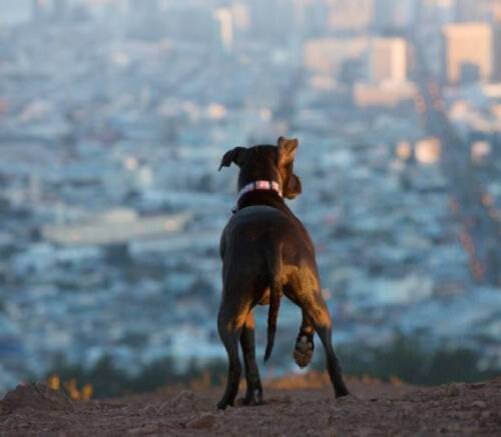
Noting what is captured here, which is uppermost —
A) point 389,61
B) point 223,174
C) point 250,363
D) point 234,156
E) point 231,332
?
point 389,61

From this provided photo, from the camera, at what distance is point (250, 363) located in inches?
274

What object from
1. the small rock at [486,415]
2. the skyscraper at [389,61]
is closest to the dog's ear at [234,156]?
the small rock at [486,415]

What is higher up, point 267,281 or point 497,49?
point 497,49

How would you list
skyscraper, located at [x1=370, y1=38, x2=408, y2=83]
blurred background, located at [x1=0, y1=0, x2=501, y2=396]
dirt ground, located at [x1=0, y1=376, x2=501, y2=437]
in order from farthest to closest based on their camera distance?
skyscraper, located at [x1=370, y1=38, x2=408, y2=83], blurred background, located at [x1=0, y1=0, x2=501, y2=396], dirt ground, located at [x1=0, y1=376, x2=501, y2=437]

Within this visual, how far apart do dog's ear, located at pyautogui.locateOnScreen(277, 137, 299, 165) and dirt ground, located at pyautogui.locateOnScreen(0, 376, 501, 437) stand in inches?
35.1

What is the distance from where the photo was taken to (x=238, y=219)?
6.80 m

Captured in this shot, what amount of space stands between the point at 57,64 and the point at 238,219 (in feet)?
240

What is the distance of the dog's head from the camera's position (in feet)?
23.4

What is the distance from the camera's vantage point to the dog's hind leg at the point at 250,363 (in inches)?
270

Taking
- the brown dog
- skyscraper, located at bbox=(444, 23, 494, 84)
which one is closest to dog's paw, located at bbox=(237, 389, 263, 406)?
the brown dog

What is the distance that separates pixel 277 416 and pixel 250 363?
64cm

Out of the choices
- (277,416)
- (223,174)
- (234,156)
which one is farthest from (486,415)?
(223,174)

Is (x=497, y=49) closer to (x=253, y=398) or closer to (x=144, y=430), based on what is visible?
(x=253, y=398)

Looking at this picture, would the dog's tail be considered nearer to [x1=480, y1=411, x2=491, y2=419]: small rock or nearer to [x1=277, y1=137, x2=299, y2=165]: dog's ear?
→ [x1=277, y1=137, x2=299, y2=165]: dog's ear
